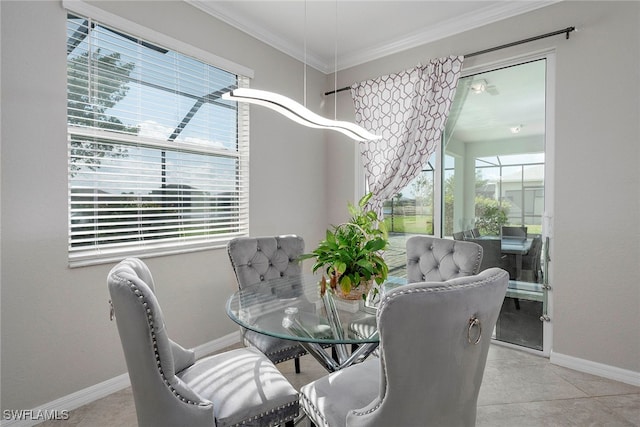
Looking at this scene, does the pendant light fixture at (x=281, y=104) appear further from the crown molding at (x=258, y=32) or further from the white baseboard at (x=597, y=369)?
the white baseboard at (x=597, y=369)

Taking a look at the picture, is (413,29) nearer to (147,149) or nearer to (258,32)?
(258,32)

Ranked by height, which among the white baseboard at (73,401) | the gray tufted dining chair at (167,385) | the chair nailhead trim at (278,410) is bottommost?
the white baseboard at (73,401)

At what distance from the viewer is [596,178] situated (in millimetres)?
2494

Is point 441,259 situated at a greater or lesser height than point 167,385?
greater

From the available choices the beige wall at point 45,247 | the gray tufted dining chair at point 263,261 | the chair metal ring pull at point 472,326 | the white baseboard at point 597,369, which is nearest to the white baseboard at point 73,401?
the beige wall at point 45,247

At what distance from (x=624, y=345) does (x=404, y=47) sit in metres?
3.05

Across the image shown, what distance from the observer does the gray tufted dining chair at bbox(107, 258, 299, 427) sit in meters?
1.16

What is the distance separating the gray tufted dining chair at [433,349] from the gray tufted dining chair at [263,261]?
1.01 metres

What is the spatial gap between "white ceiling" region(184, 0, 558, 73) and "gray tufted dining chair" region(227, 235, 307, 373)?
1904 millimetres

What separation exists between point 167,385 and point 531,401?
2.22 meters

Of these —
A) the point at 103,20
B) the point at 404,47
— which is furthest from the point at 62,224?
the point at 404,47

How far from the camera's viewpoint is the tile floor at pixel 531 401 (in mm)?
2008

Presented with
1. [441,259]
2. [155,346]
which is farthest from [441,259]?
[155,346]

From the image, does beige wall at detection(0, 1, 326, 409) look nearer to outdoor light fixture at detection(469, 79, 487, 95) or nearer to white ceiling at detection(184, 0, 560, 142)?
white ceiling at detection(184, 0, 560, 142)
